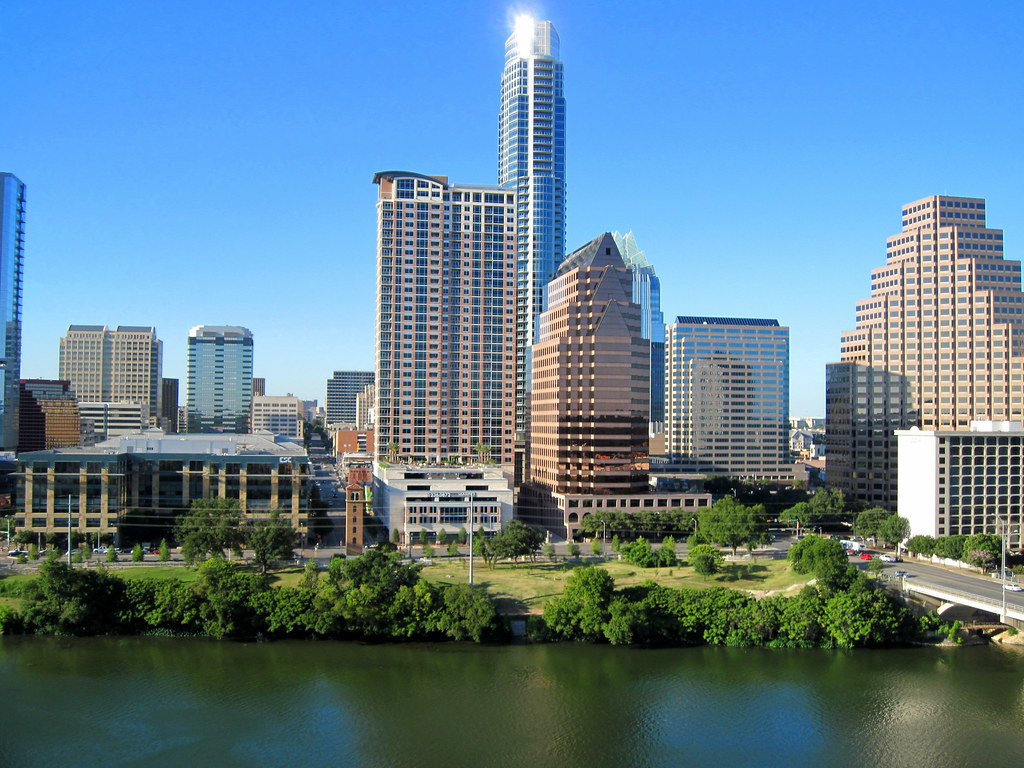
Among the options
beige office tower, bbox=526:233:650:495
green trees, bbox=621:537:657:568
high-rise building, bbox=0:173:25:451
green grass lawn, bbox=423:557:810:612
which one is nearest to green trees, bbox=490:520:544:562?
green grass lawn, bbox=423:557:810:612

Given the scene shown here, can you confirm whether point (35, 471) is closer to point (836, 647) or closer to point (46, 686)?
point (46, 686)

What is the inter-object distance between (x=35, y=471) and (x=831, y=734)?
63.1 metres

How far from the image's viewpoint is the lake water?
3619 cm

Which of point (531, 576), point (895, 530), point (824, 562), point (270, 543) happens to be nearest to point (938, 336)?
point (895, 530)

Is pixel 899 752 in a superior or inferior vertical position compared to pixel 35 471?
inferior

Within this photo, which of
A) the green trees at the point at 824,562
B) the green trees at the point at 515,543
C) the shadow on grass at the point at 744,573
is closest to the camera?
the green trees at the point at 824,562

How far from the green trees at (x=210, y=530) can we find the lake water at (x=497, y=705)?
11374 millimetres

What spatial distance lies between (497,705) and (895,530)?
46.0 m

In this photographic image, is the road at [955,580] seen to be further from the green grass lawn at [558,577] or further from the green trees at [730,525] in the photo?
the green trees at [730,525]

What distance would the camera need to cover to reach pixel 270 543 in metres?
60.7

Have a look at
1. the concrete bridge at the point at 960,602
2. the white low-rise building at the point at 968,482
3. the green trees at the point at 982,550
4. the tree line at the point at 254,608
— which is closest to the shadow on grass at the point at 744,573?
the concrete bridge at the point at 960,602

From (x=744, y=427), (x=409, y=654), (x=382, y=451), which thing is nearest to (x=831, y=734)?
(x=409, y=654)

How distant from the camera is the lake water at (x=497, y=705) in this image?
36188 mm

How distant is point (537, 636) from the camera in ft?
170
